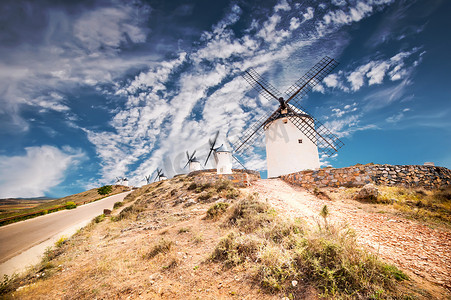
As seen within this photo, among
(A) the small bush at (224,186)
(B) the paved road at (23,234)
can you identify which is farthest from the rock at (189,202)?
(B) the paved road at (23,234)

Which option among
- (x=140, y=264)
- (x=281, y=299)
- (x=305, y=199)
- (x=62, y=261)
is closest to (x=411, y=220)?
(x=305, y=199)

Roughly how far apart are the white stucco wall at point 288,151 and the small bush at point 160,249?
15939 millimetres

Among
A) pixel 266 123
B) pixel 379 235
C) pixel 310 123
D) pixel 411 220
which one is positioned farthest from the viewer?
pixel 266 123

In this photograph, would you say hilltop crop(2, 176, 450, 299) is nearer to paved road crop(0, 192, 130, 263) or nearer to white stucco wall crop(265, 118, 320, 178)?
paved road crop(0, 192, 130, 263)

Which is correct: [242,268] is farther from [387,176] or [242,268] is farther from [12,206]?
[12,206]

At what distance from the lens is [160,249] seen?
5.41 metres

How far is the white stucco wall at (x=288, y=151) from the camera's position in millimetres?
18883

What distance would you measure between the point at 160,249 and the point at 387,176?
15409 millimetres

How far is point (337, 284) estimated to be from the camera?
297 cm

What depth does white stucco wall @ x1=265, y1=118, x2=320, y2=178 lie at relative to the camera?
62.0 feet

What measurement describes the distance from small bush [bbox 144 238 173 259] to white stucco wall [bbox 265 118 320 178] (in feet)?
52.3

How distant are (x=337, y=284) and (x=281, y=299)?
101 centimetres

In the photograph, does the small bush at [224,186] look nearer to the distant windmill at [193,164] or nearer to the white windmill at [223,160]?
the white windmill at [223,160]

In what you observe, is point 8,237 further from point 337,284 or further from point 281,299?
point 337,284
